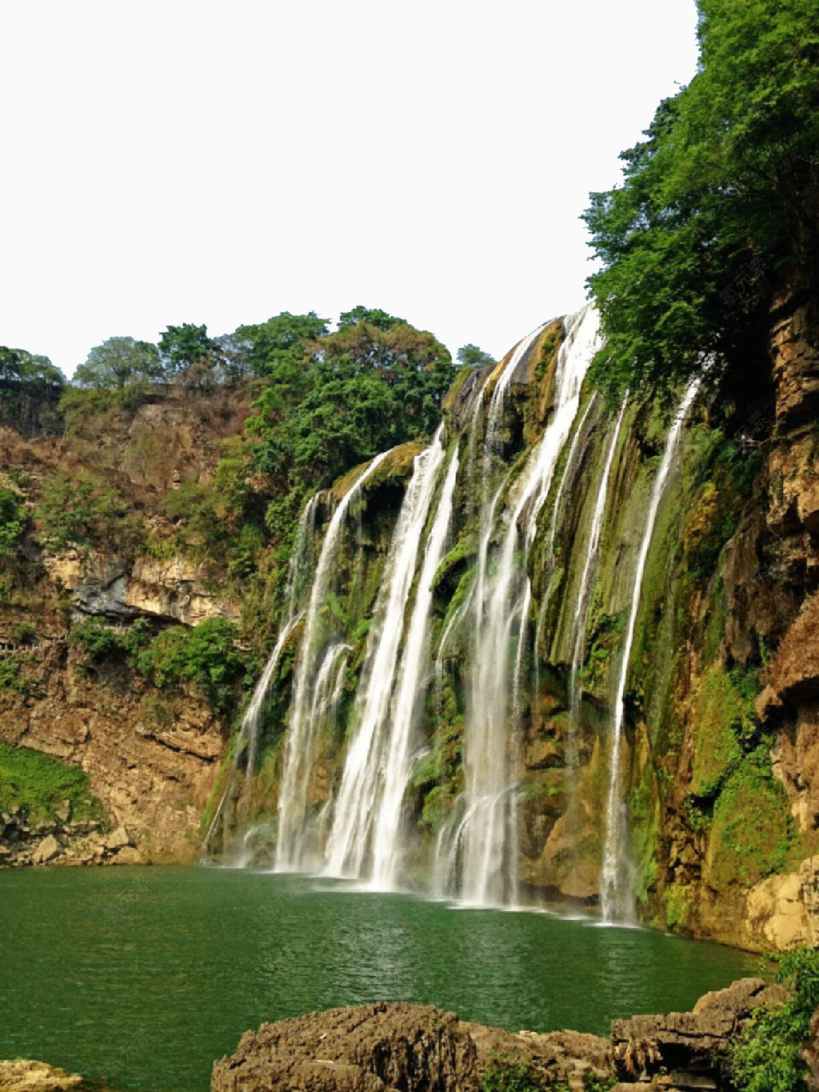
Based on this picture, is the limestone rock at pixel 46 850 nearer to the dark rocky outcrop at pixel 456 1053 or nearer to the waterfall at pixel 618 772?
the waterfall at pixel 618 772

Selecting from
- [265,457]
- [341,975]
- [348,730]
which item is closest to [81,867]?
[348,730]

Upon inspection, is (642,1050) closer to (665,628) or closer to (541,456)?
(665,628)

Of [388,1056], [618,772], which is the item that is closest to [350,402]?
[618,772]

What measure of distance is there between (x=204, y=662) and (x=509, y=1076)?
31363 millimetres

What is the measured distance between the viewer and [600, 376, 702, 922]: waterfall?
17.8 meters

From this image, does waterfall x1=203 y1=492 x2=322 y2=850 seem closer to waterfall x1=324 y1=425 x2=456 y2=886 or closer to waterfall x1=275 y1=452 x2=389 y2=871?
waterfall x1=275 y1=452 x2=389 y2=871

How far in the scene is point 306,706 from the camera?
33.7 m

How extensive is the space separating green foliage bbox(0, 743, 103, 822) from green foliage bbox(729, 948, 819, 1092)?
31.7 m

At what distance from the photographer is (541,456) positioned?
27.1 m

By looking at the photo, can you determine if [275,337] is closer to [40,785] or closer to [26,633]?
[26,633]

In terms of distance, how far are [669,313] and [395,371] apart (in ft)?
104

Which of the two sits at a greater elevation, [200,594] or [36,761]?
[200,594]

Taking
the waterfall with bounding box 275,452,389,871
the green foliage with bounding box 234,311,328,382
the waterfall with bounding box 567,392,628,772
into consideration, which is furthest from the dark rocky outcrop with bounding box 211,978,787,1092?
the green foliage with bounding box 234,311,328,382

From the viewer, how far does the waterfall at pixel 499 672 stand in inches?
858
